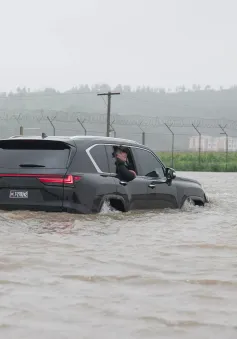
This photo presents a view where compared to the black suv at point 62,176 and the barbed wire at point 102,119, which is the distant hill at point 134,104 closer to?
the barbed wire at point 102,119

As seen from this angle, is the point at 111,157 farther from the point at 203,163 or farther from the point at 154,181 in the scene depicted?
the point at 203,163

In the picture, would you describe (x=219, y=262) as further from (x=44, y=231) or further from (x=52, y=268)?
(x=44, y=231)

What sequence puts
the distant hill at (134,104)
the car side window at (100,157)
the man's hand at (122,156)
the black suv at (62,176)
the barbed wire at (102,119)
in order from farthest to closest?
the distant hill at (134,104) < the barbed wire at (102,119) < the man's hand at (122,156) < the car side window at (100,157) < the black suv at (62,176)

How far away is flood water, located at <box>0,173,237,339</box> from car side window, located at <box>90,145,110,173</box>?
62 cm

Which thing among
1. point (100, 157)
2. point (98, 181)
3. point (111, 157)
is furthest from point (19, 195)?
point (111, 157)

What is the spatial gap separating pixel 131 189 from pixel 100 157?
699mm

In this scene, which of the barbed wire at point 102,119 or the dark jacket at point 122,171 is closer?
the dark jacket at point 122,171

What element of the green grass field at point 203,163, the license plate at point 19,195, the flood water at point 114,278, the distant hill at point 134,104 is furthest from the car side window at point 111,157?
the distant hill at point 134,104

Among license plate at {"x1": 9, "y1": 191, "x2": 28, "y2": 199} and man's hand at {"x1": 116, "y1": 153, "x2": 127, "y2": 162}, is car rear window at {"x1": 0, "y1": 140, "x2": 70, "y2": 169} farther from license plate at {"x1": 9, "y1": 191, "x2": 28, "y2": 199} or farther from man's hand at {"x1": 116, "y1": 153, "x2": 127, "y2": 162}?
man's hand at {"x1": 116, "y1": 153, "x2": 127, "y2": 162}

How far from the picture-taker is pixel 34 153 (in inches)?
408

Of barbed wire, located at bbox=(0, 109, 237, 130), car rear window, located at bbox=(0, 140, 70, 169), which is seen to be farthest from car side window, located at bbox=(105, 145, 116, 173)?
barbed wire, located at bbox=(0, 109, 237, 130)

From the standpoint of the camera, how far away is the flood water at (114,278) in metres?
4.86

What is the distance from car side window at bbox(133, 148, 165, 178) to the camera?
38.3 feet

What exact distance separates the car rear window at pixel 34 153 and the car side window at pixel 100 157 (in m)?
0.43
